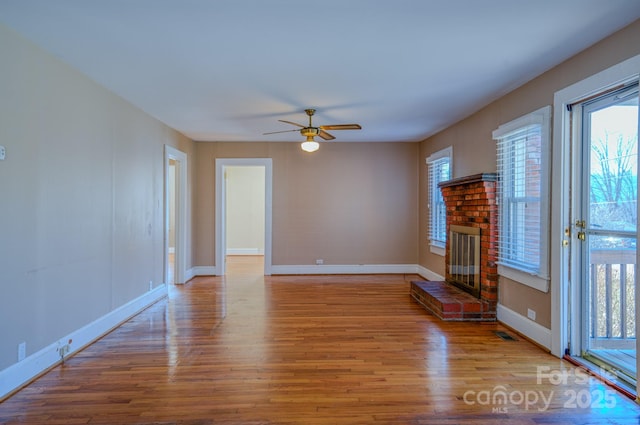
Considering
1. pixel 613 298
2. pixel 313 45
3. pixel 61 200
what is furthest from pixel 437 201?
pixel 61 200

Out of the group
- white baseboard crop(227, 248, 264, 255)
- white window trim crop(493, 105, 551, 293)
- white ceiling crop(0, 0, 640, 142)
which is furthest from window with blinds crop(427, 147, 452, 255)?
white baseboard crop(227, 248, 264, 255)

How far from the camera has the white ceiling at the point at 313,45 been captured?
87.7 inches

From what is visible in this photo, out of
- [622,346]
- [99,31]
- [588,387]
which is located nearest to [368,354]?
[588,387]

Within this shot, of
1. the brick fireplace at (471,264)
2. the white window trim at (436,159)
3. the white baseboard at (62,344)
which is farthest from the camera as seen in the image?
the white window trim at (436,159)

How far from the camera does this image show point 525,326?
11.6 ft

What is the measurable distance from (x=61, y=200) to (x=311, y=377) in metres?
2.57

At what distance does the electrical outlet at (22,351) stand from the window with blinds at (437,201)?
528 centimetres

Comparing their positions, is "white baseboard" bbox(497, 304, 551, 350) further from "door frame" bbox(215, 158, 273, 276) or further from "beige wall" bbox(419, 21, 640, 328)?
"door frame" bbox(215, 158, 273, 276)

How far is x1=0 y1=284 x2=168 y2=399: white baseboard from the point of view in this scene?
245 cm

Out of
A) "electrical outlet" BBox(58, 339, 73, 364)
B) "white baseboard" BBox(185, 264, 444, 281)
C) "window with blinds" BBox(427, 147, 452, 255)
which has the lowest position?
"electrical outlet" BBox(58, 339, 73, 364)

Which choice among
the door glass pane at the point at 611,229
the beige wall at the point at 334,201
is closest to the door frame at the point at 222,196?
the beige wall at the point at 334,201

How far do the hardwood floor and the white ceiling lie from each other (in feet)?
8.45

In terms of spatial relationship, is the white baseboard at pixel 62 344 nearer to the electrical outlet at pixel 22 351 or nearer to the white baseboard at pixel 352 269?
→ the electrical outlet at pixel 22 351

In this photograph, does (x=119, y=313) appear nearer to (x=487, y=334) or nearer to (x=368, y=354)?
(x=368, y=354)
